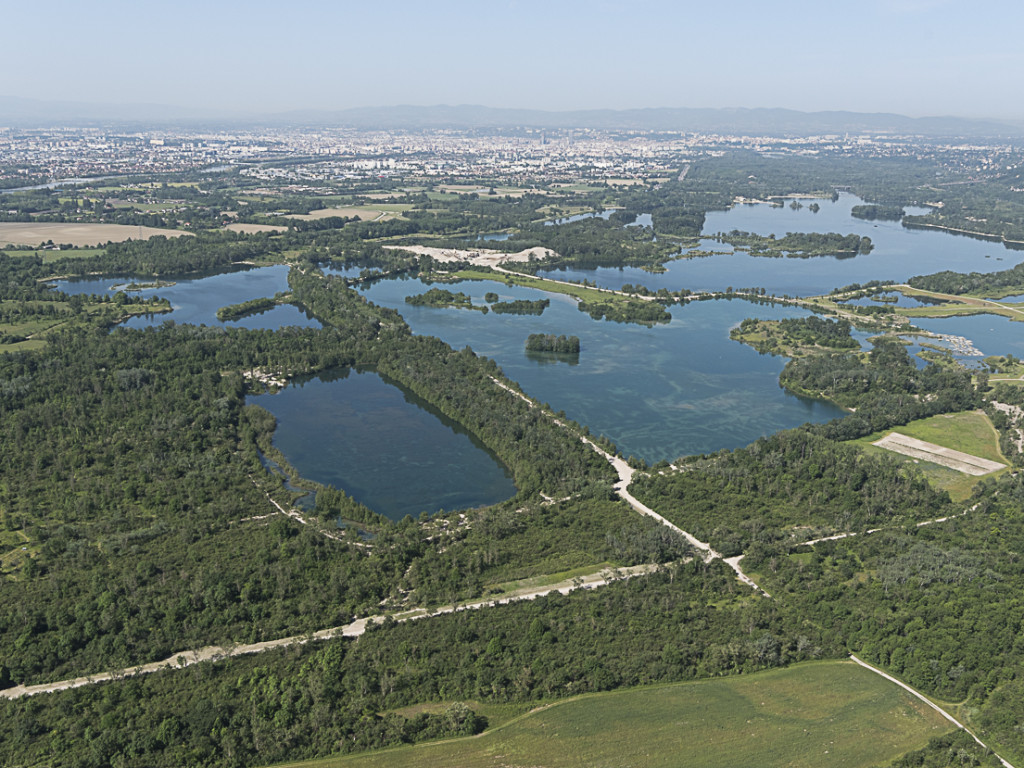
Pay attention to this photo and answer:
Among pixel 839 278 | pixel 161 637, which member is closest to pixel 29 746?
pixel 161 637

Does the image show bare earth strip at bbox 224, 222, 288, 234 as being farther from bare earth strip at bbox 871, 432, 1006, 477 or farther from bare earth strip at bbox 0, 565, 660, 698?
bare earth strip at bbox 0, 565, 660, 698

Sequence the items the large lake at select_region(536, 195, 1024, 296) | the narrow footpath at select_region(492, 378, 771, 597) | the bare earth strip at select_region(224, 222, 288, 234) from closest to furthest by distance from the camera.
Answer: the narrow footpath at select_region(492, 378, 771, 597)
the large lake at select_region(536, 195, 1024, 296)
the bare earth strip at select_region(224, 222, 288, 234)

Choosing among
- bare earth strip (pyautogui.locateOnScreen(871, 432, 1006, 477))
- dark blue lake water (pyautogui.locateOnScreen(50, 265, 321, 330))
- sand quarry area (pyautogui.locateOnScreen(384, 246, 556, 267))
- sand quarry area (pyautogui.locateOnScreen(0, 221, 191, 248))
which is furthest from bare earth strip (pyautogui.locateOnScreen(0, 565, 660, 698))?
sand quarry area (pyautogui.locateOnScreen(0, 221, 191, 248))

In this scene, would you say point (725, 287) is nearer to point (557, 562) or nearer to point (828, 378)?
point (828, 378)

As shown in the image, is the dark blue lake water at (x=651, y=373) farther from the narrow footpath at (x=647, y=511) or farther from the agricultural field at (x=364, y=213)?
the agricultural field at (x=364, y=213)

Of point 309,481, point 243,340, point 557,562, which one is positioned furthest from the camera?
point 243,340

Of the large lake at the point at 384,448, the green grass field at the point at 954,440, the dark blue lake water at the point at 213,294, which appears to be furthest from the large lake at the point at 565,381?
the green grass field at the point at 954,440

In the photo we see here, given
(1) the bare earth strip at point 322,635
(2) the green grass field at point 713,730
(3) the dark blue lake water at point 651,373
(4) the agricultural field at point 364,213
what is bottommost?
(2) the green grass field at point 713,730
